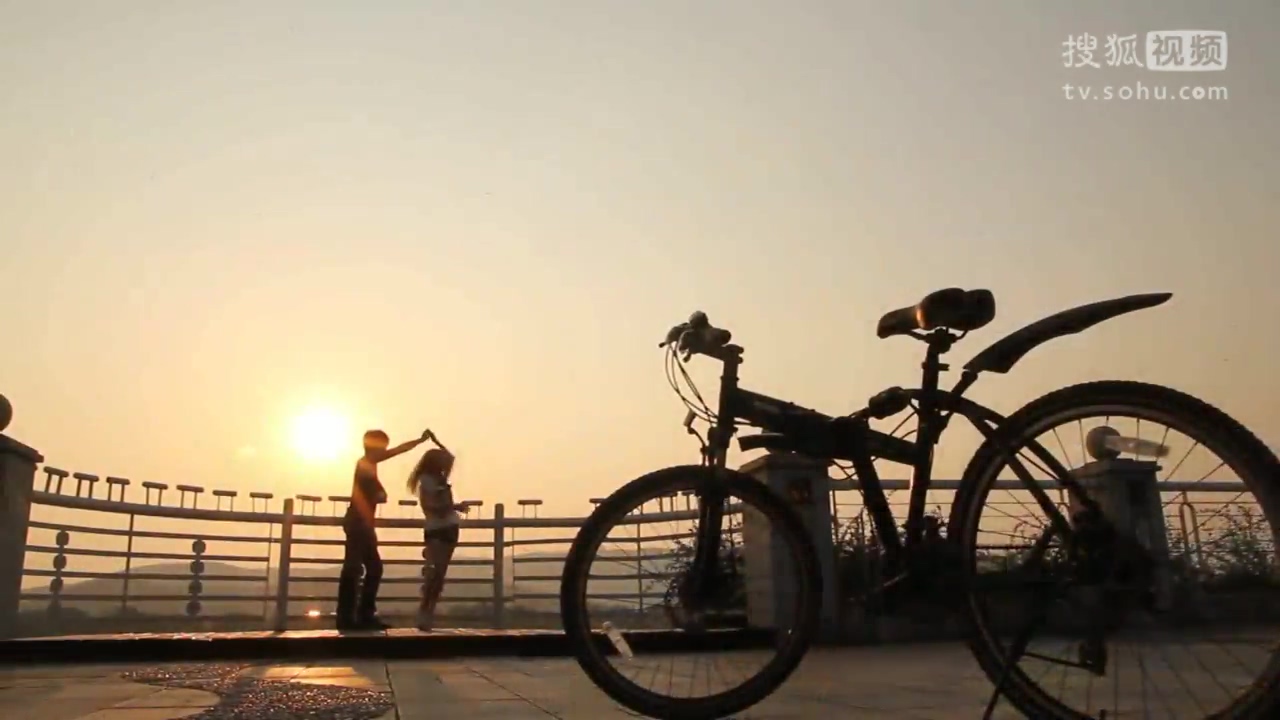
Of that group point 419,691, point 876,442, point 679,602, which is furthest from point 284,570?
point 876,442

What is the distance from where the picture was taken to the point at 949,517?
2.59 metres

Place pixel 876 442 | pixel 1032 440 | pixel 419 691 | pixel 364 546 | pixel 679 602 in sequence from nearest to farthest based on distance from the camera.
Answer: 1. pixel 1032 440
2. pixel 876 442
3. pixel 679 602
4. pixel 419 691
5. pixel 364 546

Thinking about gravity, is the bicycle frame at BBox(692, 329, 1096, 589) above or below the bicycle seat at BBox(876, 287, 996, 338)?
below

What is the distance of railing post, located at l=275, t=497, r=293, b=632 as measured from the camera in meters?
9.49

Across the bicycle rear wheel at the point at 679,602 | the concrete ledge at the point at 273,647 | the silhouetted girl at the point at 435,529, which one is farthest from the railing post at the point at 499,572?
the bicycle rear wheel at the point at 679,602

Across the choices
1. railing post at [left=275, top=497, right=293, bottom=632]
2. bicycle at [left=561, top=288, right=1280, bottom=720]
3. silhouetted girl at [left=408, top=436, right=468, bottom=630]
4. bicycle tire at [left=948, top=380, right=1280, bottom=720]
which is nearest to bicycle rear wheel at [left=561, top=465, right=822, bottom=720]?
bicycle at [left=561, top=288, right=1280, bottom=720]

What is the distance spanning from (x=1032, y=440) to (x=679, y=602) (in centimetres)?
123

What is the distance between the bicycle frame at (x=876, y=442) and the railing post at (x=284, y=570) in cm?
767

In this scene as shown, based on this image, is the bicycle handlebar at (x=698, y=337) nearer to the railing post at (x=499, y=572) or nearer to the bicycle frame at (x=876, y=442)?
the bicycle frame at (x=876, y=442)

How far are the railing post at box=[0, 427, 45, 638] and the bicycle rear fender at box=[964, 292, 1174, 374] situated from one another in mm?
6028

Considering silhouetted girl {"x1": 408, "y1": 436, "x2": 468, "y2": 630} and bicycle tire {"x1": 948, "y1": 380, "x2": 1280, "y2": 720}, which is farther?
silhouetted girl {"x1": 408, "y1": 436, "x2": 468, "y2": 630}

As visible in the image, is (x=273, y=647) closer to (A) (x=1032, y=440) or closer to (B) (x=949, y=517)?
(B) (x=949, y=517)

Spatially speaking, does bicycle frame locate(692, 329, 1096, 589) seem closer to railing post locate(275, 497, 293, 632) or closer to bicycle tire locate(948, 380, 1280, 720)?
bicycle tire locate(948, 380, 1280, 720)

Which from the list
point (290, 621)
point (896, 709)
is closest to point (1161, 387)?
point (896, 709)
